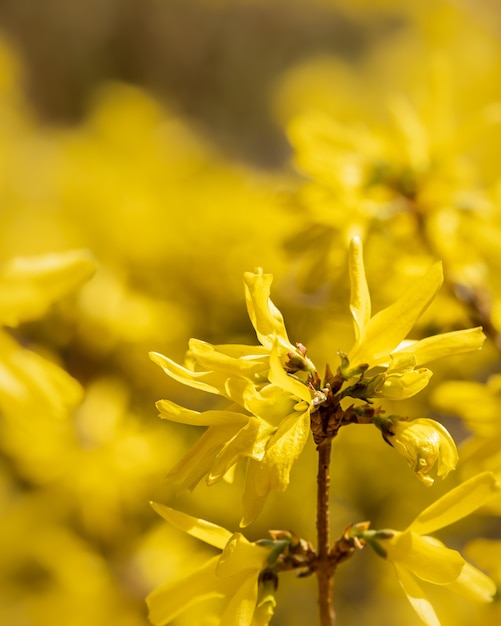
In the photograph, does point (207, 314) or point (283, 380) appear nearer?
point (283, 380)

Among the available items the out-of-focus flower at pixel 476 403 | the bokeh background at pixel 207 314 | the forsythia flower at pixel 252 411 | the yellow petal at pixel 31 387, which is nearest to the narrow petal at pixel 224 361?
the forsythia flower at pixel 252 411

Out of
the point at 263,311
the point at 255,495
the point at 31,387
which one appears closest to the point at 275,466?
the point at 255,495

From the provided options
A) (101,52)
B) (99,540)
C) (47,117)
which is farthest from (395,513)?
(101,52)

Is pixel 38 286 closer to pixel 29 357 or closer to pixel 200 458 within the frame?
pixel 29 357

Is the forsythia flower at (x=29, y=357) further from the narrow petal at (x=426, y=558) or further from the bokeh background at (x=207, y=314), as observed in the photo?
the narrow petal at (x=426, y=558)

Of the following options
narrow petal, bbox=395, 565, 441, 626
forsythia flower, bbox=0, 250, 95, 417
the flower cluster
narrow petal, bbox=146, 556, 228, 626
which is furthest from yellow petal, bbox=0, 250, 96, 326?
narrow petal, bbox=395, 565, 441, 626

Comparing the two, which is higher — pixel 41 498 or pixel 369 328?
pixel 369 328

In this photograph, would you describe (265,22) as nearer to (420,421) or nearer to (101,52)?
(101,52)
